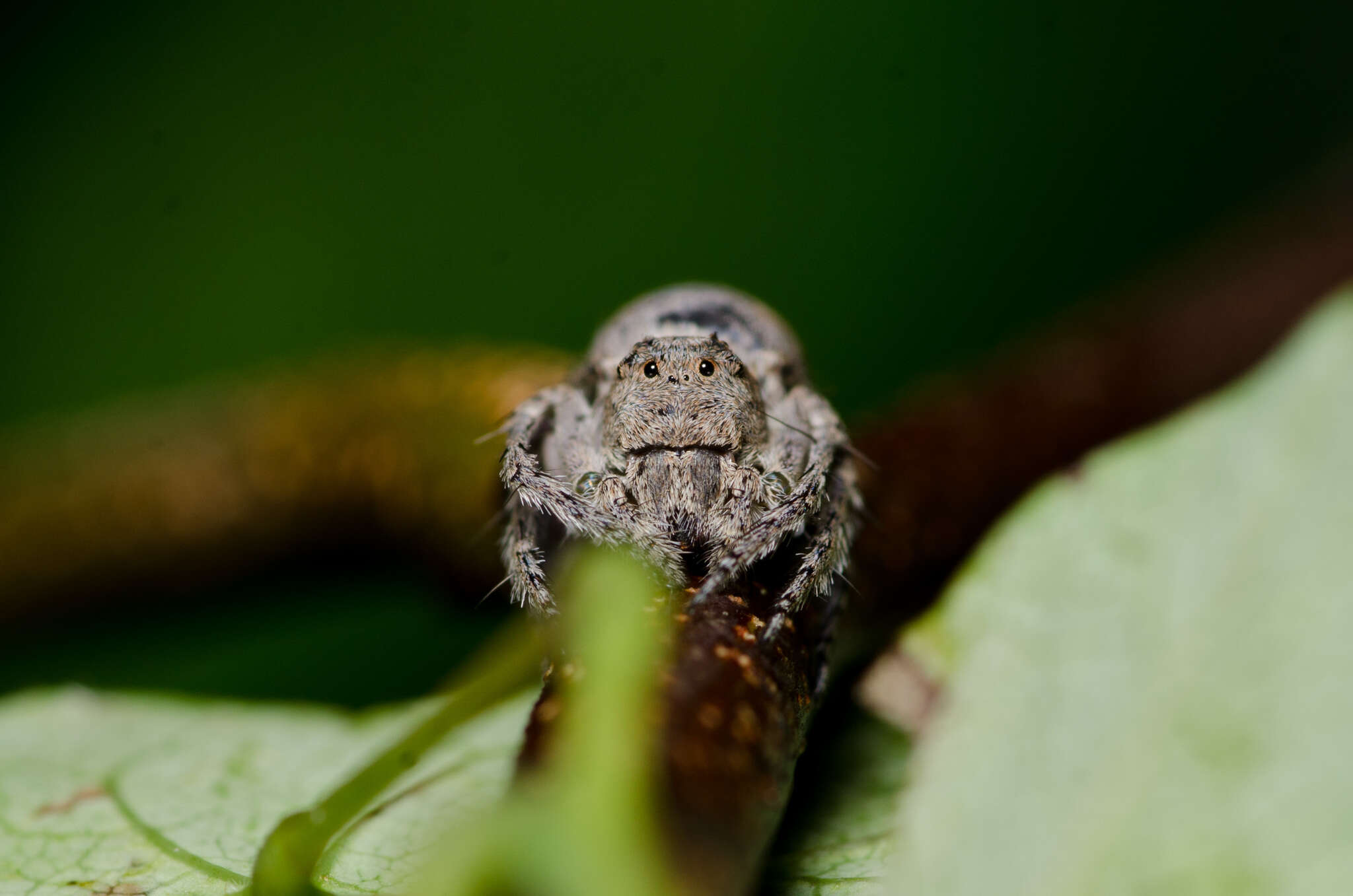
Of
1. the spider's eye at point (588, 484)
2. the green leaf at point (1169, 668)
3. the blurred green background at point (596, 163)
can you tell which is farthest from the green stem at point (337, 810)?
the blurred green background at point (596, 163)

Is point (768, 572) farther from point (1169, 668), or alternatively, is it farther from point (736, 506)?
point (1169, 668)

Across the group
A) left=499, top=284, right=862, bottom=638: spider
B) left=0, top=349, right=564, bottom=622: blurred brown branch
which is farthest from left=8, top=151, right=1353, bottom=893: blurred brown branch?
left=499, top=284, right=862, bottom=638: spider

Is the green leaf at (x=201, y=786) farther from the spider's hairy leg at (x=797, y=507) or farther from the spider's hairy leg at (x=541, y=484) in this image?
the spider's hairy leg at (x=797, y=507)

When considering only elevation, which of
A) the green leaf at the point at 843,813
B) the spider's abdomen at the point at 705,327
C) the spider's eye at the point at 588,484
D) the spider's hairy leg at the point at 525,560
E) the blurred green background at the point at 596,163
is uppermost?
the blurred green background at the point at 596,163

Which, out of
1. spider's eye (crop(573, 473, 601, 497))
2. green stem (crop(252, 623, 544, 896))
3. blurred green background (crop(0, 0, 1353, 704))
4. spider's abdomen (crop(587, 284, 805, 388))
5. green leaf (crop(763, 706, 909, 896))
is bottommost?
green stem (crop(252, 623, 544, 896))

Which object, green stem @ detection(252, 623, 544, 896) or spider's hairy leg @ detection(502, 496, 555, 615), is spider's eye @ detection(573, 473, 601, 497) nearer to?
spider's hairy leg @ detection(502, 496, 555, 615)

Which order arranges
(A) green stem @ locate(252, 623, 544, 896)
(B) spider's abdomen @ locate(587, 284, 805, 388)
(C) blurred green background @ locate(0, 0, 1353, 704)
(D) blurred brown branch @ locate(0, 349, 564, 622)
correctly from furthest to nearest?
(C) blurred green background @ locate(0, 0, 1353, 704) → (D) blurred brown branch @ locate(0, 349, 564, 622) → (B) spider's abdomen @ locate(587, 284, 805, 388) → (A) green stem @ locate(252, 623, 544, 896)
